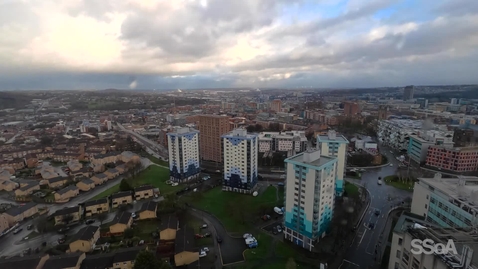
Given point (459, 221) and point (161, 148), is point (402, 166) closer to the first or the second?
point (459, 221)

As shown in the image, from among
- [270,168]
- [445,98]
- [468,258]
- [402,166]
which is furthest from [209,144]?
[445,98]

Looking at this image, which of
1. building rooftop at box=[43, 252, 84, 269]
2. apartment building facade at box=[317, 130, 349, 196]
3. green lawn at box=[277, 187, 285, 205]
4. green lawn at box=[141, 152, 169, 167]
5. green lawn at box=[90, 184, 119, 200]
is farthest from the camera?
green lawn at box=[141, 152, 169, 167]

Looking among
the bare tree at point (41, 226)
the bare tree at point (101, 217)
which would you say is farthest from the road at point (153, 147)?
the bare tree at point (41, 226)

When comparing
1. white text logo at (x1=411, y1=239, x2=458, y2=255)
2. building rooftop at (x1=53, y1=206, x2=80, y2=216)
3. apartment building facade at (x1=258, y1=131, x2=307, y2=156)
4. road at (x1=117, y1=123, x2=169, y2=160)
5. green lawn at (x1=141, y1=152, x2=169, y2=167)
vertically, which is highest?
white text logo at (x1=411, y1=239, x2=458, y2=255)

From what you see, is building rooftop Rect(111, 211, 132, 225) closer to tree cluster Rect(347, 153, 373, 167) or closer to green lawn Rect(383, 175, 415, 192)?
green lawn Rect(383, 175, 415, 192)

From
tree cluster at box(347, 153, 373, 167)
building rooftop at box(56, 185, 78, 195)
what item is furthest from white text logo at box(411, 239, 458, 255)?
building rooftop at box(56, 185, 78, 195)

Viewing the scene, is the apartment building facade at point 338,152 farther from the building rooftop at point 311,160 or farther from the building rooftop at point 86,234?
the building rooftop at point 86,234
